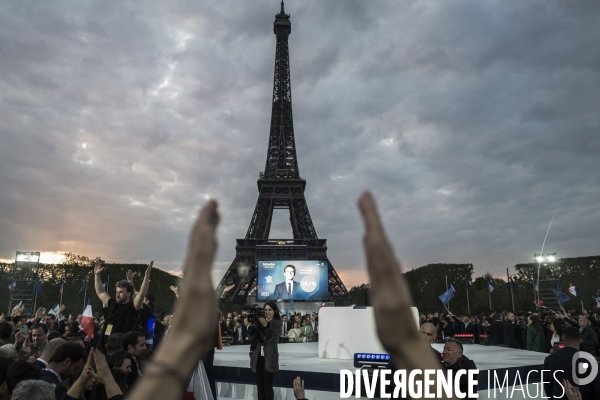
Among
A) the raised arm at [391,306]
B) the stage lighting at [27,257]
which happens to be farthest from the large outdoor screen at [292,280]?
the raised arm at [391,306]

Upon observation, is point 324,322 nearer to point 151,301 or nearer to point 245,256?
point 151,301

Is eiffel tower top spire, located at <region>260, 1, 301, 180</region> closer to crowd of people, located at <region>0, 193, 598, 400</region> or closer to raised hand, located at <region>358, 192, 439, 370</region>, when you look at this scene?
crowd of people, located at <region>0, 193, 598, 400</region>

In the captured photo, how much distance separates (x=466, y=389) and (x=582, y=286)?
37.5 meters

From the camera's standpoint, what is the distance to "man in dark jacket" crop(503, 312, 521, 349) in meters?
15.6

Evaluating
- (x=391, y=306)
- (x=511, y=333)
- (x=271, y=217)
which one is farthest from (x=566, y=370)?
(x=271, y=217)

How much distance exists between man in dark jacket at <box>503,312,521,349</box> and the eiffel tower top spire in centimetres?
3517

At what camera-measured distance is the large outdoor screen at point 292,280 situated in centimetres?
3228

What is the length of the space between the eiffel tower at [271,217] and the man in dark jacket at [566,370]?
126 feet

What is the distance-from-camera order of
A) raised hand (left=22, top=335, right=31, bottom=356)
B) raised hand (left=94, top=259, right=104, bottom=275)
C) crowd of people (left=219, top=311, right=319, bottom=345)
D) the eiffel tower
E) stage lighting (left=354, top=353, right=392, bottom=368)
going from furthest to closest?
the eiffel tower, crowd of people (left=219, top=311, right=319, bottom=345), stage lighting (left=354, top=353, right=392, bottom=368), raised hand (left=22, top=335, right=31, bottom=356), raised hand (left=94, top=259, right=104, bottom=275)

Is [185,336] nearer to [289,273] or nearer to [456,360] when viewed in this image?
[456,360]

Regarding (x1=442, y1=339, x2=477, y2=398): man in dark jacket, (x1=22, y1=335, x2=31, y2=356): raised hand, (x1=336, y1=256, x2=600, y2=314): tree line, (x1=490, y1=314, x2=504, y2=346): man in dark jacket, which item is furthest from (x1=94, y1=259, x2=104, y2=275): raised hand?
(x1=336, y1=256, x2=600, y2=314): tree line

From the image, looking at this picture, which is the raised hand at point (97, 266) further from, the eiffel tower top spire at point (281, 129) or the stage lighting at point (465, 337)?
the eiffel tower top spire at point (281, 129)

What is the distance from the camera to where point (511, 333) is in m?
15.7

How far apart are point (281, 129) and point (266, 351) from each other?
47.4m
